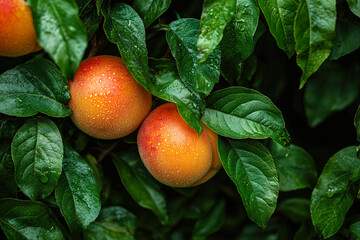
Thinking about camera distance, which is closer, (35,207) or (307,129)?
(35,207)

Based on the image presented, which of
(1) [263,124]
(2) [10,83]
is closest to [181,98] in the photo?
(1) [263,124]

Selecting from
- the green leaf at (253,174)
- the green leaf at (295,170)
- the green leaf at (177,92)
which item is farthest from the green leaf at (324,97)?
the green leaf at (177,92)

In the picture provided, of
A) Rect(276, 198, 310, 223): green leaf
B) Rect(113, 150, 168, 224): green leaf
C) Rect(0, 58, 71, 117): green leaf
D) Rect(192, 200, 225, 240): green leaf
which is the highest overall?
Rect(0, 58, 71, 117): green leaf

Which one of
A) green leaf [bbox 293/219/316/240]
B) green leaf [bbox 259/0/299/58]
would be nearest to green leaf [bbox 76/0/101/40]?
green leaf [bbox 259/0/299/58]

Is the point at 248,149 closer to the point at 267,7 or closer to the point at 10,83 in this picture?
the point at 267,7

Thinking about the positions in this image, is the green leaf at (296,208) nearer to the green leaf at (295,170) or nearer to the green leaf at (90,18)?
the green leaf at (295,170)

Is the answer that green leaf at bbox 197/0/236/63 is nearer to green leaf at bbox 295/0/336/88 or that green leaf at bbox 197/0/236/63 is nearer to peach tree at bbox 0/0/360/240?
peach tree at bbox 0/0/360/240
